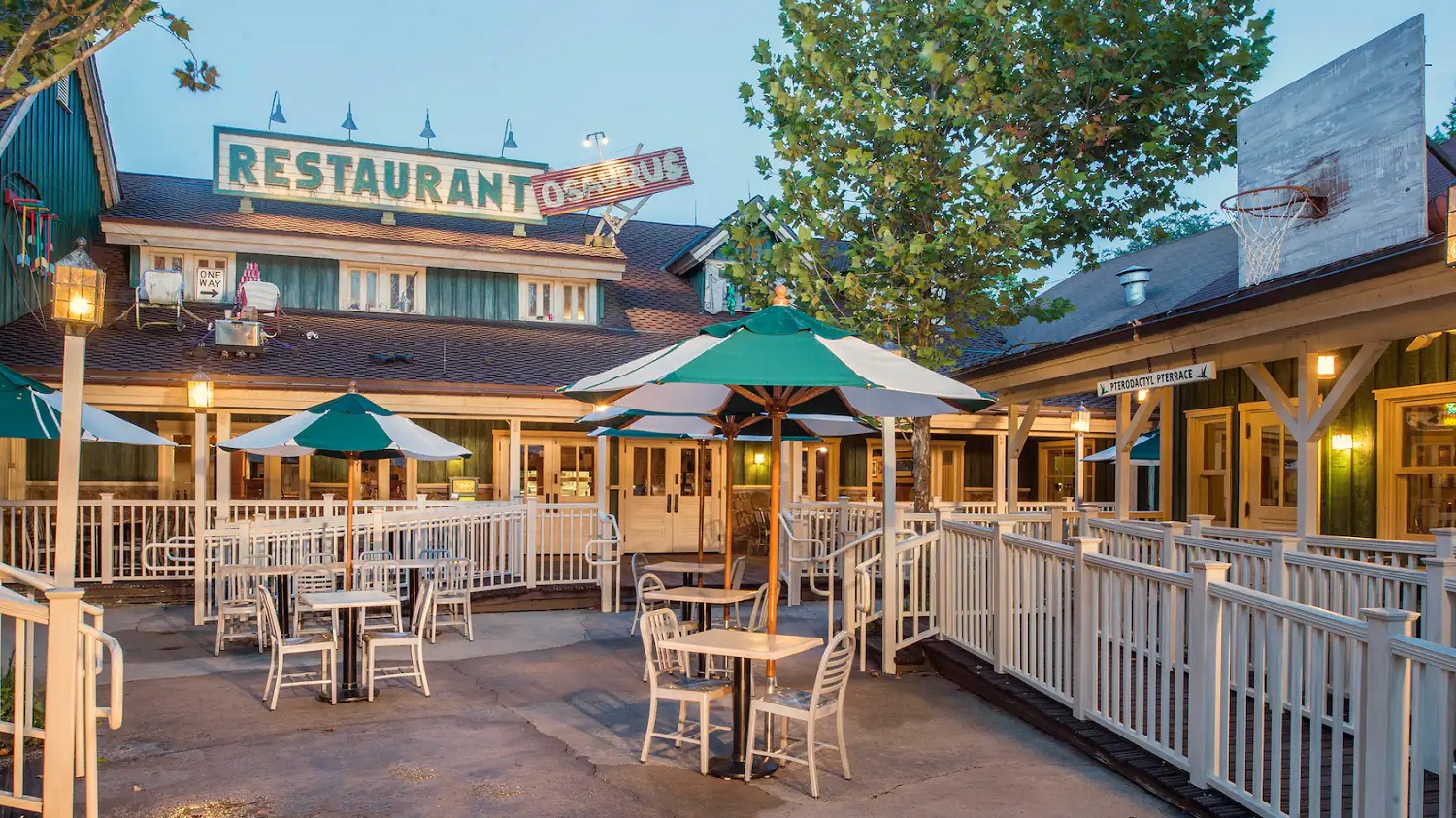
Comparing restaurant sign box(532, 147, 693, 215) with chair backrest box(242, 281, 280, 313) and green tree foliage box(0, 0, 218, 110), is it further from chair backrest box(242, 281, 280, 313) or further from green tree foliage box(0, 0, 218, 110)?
green tree foliage box(0, 0, 218, 110)

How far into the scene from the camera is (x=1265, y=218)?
11359mm

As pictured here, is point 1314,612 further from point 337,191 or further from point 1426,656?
point 337,191

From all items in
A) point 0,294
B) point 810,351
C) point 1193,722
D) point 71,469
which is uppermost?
point 0,294

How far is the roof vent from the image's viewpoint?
17.1 meters

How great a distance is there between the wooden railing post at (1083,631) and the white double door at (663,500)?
39.1 feet

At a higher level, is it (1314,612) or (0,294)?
(0,294)

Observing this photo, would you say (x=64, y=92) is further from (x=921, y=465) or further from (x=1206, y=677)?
(x=1206, y=677)

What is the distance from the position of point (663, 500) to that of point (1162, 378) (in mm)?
10408

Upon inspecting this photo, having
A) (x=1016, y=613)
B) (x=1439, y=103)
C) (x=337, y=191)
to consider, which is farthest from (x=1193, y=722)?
(x=1439, y=103)

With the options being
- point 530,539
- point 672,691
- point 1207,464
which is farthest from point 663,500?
point 672,691

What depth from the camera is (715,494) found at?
62.0ft

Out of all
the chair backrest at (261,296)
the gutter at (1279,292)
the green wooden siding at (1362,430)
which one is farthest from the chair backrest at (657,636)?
the chair backrest at (261,296)

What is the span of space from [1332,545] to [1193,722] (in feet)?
9.53

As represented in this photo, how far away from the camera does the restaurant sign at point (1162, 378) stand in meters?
8.91
